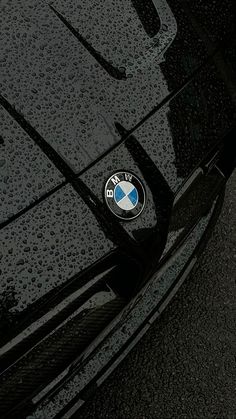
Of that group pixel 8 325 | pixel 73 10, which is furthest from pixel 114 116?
pixel 8 325

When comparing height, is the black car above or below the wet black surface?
above

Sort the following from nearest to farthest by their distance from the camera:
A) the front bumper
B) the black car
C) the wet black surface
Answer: the black car
the front bumper
the wet black surface

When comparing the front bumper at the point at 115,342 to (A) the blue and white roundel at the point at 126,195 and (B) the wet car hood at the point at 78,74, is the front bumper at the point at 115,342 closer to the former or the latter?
(A) the blue and white roundel at the point at 126,195

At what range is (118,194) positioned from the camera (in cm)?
192

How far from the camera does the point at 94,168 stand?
6.29ft

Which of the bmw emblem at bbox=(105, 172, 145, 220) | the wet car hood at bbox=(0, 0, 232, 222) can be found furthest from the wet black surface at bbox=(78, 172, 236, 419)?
the wet car hood at bbox=(0, 0, 232, 222)

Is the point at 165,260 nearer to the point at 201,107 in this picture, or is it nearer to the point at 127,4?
the point at 201,107

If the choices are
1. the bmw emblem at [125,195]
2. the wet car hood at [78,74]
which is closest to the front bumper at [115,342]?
the bmw emblem at [125,195]

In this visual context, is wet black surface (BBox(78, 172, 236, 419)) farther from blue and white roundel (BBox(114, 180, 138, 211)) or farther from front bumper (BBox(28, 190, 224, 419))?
blue and white roundel (BBox(114, 180, 138, 211))

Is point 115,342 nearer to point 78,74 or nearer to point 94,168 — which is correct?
point 94,168

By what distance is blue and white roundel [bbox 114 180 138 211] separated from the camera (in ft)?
6.29

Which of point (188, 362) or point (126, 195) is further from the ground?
point (126, 195)

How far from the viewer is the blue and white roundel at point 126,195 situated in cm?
192

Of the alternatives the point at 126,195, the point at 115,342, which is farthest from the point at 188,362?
the point at 126,195
